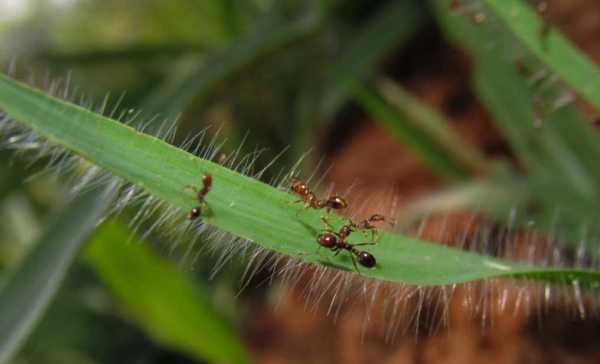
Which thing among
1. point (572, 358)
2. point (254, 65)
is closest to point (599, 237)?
point (572, 358)

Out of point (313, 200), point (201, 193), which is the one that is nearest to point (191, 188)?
point (201, 193)

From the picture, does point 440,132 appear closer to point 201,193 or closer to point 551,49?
point 551,49

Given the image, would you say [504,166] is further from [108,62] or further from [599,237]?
[108,62]

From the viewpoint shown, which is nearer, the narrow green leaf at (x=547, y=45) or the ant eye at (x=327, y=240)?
the ant eye at (x=327, y=240)

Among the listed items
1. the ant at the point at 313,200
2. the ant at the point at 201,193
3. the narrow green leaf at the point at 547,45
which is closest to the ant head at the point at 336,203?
the ant at the point at 313,200

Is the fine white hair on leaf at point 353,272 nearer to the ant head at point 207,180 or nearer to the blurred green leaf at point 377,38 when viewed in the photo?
the ant head at point 207,180

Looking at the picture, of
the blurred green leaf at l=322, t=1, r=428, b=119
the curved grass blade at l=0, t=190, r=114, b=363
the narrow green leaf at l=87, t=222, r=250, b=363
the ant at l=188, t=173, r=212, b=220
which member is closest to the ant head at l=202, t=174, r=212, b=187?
the ant at l=188, t=173, r=212, b=220

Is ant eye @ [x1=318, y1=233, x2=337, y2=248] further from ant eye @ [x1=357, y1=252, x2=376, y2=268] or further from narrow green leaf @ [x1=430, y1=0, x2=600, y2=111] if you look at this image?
narrow green leaf @ [x1=430, y1=0, x2=600, y2=111]
